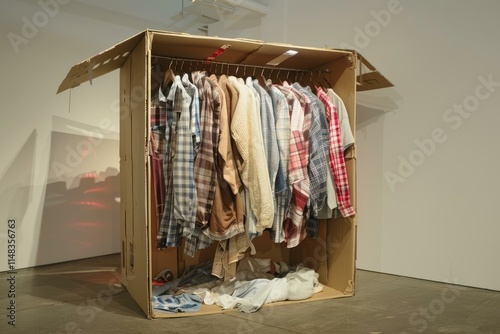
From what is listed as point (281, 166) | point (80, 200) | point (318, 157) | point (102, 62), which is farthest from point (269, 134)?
point (80, 200)

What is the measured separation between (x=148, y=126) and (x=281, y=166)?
0.80 meters

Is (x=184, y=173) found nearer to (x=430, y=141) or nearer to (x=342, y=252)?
(x=342, y=252)

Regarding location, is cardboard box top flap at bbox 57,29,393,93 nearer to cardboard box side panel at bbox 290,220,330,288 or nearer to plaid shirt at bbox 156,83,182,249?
plaid shirt at bbox 156,83,182,249

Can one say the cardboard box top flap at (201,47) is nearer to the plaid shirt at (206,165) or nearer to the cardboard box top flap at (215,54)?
the cardboard box top flap at (215,54)

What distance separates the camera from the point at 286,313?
275 centimetres

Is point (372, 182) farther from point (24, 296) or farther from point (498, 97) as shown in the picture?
point (24, 296)

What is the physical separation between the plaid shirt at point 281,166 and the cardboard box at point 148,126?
357mm

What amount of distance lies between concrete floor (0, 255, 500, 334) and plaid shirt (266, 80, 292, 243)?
48cm

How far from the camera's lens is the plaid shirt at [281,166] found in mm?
2914

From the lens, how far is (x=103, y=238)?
4.39 meters

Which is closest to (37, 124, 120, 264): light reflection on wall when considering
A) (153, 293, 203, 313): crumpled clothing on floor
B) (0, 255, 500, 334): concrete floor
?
(0, 255, 500, 334): concrete floor

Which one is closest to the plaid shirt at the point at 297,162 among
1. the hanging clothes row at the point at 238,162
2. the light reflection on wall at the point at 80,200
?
the hanging clothes row at the point at 238,162

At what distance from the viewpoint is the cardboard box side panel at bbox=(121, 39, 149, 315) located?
2668mm

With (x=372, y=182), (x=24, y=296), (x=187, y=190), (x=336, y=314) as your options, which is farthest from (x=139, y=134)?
(x=372, y=182)
